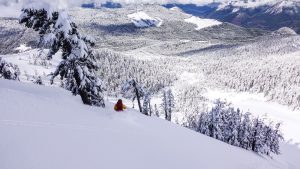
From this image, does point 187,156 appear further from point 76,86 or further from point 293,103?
point 293,103

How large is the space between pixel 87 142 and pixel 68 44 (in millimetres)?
11080

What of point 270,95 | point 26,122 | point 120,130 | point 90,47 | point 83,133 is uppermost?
point 90,47

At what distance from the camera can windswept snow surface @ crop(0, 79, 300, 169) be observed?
11.3m

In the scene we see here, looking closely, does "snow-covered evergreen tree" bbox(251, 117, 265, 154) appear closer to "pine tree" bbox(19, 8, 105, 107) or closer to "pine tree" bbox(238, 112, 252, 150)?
"pine tree" bbox(238, 112, 252, 150)

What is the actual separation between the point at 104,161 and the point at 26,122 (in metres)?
5.10

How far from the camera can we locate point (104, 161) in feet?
41.5

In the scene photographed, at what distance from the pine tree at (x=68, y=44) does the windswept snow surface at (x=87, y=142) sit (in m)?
3.12

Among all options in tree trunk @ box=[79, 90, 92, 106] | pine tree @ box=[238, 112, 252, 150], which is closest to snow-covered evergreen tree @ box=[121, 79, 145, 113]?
tree trunk @ box=[79, 90, 92, 106]

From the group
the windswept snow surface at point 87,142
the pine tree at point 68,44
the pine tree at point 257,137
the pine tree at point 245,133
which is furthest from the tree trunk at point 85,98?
the pine tree at point 245,133

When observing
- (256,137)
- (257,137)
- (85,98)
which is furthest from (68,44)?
(257,137)

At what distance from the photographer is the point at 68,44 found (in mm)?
22562

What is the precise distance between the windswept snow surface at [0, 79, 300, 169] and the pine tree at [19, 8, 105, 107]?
10.2ft

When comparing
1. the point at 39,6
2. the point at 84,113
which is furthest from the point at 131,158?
the point at 39,6

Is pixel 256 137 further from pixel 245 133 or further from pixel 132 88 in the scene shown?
pixel 132 88
